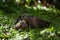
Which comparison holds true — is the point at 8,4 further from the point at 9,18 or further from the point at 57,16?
the point at 57,16

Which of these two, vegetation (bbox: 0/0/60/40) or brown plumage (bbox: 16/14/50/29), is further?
brown plumage (bbox: 16/14/50/29)

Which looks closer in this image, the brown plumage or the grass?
the grass

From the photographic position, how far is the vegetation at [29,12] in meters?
6.04

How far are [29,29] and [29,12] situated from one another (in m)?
1.54

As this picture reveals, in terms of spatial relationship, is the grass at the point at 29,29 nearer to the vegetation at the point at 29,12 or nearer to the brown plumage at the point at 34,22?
the vegetation at the point at 29,12

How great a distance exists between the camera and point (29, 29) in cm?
635

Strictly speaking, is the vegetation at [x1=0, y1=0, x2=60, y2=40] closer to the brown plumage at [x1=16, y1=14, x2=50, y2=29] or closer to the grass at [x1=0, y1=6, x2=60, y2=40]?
the grass at [x1=0, y1=6, x2=60, y2=40]

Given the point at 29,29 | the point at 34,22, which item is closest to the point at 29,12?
the point at 34,22

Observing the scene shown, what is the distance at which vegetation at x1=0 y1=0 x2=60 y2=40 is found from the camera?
6039 mm

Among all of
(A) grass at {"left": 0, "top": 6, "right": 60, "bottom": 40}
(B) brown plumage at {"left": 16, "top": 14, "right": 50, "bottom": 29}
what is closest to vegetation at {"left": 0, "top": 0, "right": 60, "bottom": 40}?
(A) grass at {"left": 0, "top": 6, "right": 60, "bottom": 40}

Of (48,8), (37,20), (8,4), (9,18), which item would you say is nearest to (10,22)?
(9,18)

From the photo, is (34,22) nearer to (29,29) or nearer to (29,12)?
(29,29)

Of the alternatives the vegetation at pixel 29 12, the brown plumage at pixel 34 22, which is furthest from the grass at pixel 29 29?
the brown plumage at pixel 34 22

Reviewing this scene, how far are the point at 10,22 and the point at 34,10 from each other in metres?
1.60
